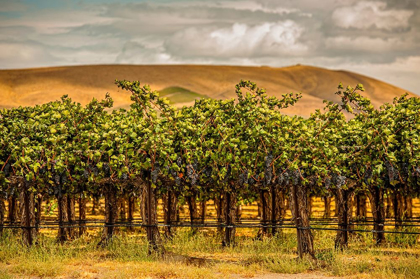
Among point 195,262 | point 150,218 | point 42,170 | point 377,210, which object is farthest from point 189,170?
point 377,210

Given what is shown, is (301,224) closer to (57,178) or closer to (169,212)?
(57,178)

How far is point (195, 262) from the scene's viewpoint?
1580cm

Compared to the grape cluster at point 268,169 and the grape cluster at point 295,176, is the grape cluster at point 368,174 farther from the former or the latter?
the grape cluster at point 268,169

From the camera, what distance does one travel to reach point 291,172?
15.1 metres

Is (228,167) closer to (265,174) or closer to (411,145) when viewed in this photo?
(265,174)

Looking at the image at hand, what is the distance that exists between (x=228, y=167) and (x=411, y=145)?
5.12m

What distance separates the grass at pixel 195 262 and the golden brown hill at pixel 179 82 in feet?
232

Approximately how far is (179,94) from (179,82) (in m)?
6.43

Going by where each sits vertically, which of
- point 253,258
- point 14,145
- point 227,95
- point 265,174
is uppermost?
point 227,95

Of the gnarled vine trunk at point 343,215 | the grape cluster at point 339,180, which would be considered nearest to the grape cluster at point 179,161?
the grape cluster at point 339,180

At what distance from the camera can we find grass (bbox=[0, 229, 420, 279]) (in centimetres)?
1408

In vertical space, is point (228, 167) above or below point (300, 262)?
above

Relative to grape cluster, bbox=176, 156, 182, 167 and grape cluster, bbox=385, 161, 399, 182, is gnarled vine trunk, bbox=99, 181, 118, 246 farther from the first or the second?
grape cluster, bbox=385, 161, 399, 182

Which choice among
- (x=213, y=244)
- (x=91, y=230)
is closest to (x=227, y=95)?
(x=91, y=230)
